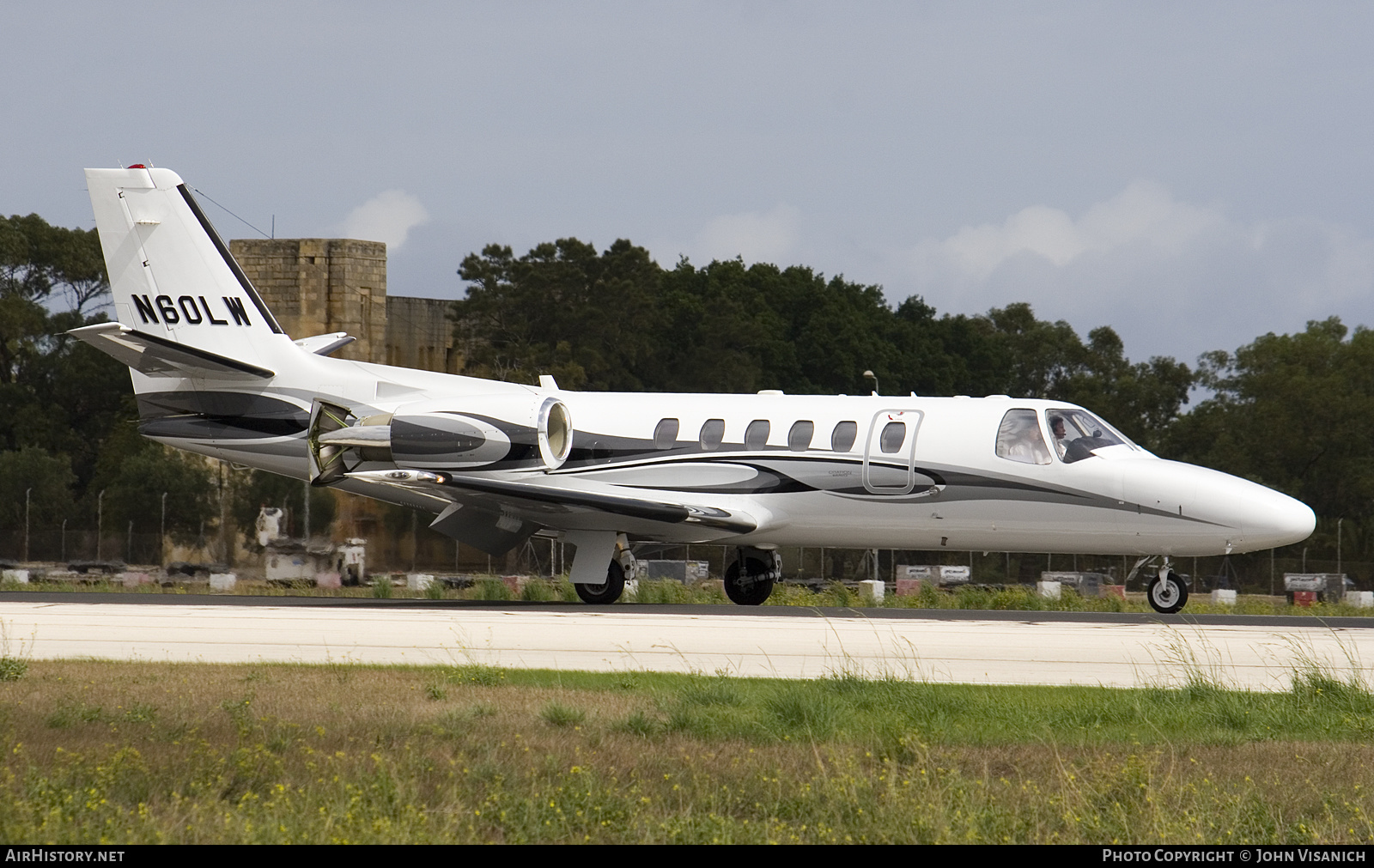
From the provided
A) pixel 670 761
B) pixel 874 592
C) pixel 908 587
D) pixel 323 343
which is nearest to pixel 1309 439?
pixel 908 587

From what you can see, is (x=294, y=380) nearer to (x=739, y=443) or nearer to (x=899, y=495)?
(x=739, y=443)

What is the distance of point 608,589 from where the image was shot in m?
21.8

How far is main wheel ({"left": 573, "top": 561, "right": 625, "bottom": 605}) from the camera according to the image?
21.8m

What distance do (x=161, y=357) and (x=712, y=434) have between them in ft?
25.6

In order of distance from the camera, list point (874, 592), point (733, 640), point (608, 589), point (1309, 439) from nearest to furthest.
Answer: point (733, 640) < point (608, 589) < point (874, 592) < point (1309, 439)

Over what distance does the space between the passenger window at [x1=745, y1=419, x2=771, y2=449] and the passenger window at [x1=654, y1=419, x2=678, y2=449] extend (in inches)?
39.5

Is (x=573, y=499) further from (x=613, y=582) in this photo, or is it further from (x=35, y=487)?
(x=35, y=487)

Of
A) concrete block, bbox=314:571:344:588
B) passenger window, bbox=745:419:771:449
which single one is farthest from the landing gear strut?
concrete block, bbox=314:571:344:588

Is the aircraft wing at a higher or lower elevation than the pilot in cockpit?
lower

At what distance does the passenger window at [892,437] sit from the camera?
2067 centimetres

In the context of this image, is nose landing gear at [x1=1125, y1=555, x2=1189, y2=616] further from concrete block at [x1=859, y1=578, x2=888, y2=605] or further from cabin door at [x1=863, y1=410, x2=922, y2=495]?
concrete block at [x1=859, y1=578, x2=888, y2=605]

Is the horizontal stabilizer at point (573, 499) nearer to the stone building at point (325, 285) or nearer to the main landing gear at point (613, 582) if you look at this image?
the main landing gear at point (613, 582)

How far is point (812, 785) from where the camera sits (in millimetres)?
7785

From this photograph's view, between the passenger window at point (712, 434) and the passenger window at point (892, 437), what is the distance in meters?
2.17
